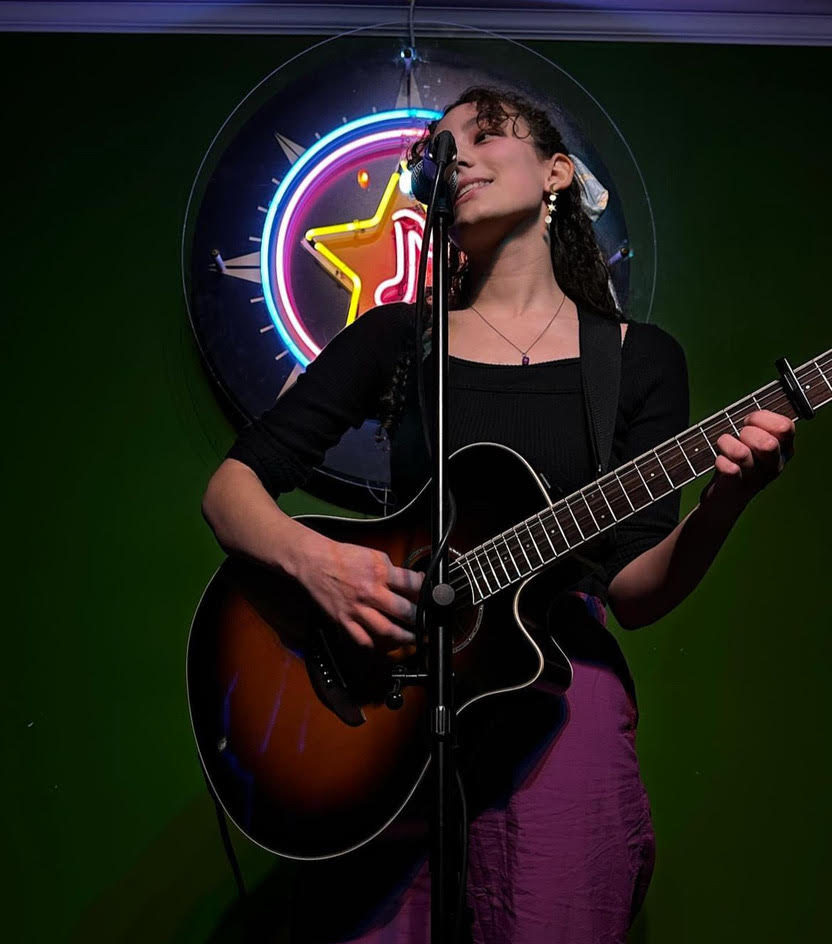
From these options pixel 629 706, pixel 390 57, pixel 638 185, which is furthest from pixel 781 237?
pixel 629 706

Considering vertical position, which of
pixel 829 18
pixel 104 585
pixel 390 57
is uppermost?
pixel 390 57

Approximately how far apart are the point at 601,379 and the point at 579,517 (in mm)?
289

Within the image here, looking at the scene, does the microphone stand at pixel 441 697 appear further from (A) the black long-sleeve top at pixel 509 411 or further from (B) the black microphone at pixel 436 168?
(A) the black long-sleeve top at pixel 509 411

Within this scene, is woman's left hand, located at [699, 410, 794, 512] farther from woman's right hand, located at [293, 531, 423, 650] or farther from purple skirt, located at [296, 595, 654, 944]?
woman's right hand, located at [293, 531, 423, 650]

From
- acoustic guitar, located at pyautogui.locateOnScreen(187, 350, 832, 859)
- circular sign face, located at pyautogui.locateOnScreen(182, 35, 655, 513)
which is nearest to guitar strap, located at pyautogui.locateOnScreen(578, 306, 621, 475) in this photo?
acoustic guitar, located at pyautogui.locateOnScreen(187, 350, 832, 859)

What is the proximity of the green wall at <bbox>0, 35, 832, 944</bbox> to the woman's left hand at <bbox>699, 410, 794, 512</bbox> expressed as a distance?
41.7 inches

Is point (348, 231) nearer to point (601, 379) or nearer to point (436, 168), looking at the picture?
point (601, 379)

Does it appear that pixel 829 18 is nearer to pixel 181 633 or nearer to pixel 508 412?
pixel 508 412

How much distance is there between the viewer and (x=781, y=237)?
2.56 metres

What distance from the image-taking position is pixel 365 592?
1.41m

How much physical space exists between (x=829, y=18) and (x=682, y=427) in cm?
156

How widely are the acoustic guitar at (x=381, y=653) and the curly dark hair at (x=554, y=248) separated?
0.30 meters

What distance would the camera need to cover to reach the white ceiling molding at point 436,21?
2521 mm

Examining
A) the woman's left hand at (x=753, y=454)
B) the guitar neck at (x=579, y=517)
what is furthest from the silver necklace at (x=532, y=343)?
the woman's left hand at (x=753, y=454)
